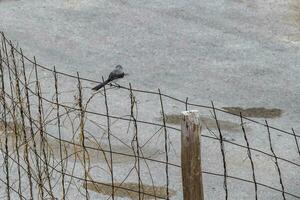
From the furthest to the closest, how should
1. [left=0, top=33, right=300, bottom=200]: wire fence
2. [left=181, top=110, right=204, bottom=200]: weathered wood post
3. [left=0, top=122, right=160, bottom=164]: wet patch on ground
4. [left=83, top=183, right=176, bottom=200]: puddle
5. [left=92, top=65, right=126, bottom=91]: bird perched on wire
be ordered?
[left=92, top=65, right=126, bottom=91]: bird perched on wire
[left=0, top=122, right=160, bottom=164]: wet patch on ground
[left=83, top=183, right=176, bottom=200]: puddle
[left=0, top=33, right=300, bottom=200]: wire fence
[left=181, top=110, right=204, bottom=200]: weathered wood post

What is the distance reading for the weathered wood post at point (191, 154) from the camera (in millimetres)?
4336

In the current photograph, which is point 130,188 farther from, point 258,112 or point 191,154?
point 191,154

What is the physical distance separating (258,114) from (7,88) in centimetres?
339

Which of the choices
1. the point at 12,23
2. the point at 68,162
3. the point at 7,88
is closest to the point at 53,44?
the point at 12,23

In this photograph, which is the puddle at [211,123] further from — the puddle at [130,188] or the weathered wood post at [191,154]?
the weathered wood post at [191,154]

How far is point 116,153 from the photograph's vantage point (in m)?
6.84

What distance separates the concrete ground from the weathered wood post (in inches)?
121

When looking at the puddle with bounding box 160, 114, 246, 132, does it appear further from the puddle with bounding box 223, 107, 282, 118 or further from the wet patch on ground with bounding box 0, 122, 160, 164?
the wet patch on ground with bounding box 0, 122, 160, 164

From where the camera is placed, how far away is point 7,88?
31.6 feet

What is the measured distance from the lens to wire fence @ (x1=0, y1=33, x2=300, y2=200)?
6.88m

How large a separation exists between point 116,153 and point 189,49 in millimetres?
4862

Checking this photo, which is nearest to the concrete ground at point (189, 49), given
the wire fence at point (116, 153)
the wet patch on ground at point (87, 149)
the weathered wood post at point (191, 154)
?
the wire fence at point (116, 153)

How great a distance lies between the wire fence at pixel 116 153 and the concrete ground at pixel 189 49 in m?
0.04

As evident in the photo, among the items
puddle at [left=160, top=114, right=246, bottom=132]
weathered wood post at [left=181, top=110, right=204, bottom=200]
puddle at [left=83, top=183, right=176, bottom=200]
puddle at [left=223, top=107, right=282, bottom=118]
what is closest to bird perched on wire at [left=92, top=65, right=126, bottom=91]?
puddle at [left=160, top=114, right=246, bottom=132]
